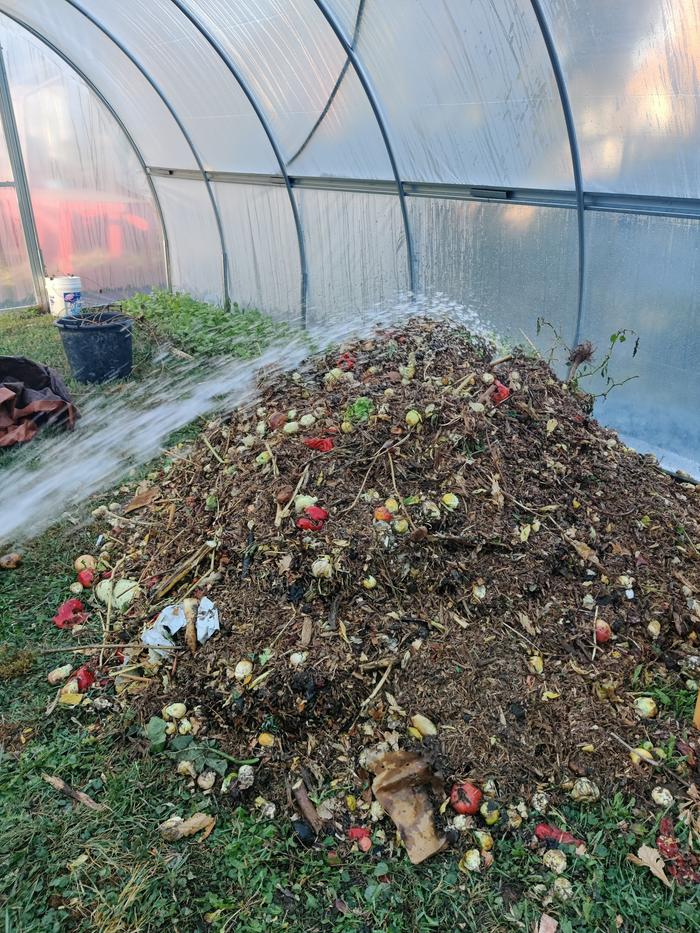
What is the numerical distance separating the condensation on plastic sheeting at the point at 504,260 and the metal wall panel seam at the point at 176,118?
362cm

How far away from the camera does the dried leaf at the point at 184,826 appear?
7.87ft

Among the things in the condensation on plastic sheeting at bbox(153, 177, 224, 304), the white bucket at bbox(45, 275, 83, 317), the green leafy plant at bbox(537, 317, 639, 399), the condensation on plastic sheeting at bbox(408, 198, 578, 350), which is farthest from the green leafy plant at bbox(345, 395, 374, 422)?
the white bucket at bbox(45, 275, 83, 317)

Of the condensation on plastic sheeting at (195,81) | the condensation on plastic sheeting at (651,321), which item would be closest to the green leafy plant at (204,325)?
the condensation on plastic sheeting at (195,81)

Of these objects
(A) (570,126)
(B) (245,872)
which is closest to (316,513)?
(B) (245,872)

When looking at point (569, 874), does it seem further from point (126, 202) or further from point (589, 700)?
point (126, 202)

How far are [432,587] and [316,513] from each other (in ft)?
1.94

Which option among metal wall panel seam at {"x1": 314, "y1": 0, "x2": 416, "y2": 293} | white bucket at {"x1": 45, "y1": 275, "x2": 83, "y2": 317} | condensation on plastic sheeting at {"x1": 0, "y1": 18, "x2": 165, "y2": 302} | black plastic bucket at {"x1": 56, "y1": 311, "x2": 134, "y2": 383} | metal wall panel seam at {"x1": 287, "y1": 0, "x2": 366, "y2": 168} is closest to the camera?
metal wall panel seam at {"x1": 287, "y1": 0, "x2": 366, "y2": 168}

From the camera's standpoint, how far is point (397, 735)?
8.57 feet

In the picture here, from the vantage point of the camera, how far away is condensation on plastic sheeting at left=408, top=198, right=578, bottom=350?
4.89 metres

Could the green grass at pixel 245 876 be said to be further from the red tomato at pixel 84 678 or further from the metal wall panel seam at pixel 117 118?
the metal wall panel seam at pixel 117 118

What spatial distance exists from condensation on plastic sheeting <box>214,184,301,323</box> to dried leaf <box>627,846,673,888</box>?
20.5 feet

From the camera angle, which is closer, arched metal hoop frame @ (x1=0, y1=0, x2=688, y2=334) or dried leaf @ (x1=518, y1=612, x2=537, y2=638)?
dried leaf @ (x1=518, y1=612, x2=537, y2=638)

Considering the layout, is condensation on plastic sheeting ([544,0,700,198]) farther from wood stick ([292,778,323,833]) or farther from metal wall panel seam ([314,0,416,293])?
wood stick ([292,778,323,833])

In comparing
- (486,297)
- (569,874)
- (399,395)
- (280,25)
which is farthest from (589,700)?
(280,25)
